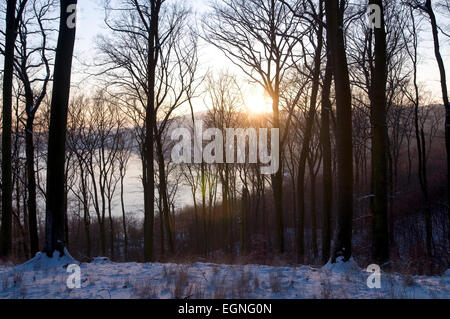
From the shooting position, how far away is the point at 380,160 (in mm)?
8062

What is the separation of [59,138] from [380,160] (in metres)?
6.88

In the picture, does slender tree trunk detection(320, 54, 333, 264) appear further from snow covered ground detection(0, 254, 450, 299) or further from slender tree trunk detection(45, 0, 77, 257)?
slender tree trunk detection(45, 0, 77, 257)

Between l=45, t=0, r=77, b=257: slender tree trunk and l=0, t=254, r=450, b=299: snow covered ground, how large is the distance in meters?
0.50

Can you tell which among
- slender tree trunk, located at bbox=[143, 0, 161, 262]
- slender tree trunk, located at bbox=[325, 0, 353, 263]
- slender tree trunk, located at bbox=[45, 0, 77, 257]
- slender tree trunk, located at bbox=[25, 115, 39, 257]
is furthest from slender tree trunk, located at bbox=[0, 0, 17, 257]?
slender tree trunk, located at bbox=[325, 0, 353, 263]

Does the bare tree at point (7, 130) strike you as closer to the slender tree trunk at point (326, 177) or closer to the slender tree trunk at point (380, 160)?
the slender tree trunk at point (326, 177)

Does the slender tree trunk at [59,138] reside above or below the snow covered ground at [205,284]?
above

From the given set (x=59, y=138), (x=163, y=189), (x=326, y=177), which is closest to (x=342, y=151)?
(x=59, y=138)

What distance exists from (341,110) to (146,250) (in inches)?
352

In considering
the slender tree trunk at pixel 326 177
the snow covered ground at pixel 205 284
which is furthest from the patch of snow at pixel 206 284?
the slender tree trunk at pixel 326 177

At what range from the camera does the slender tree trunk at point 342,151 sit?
252 inches

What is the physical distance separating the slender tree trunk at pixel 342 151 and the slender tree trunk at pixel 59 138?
16.6 feet

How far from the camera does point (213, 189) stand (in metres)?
31.4
